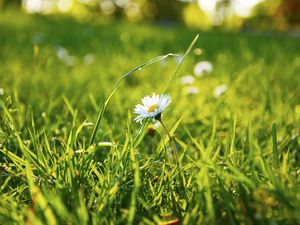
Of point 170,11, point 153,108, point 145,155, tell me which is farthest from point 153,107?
point 170,11

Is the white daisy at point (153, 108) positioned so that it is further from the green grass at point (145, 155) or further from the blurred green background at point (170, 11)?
the blurred green background at point (170, 11)

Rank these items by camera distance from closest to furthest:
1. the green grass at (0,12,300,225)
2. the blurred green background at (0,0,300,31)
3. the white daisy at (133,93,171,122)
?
the green grass at (0,12,300,225) → the white daisy at (133,93,171,122) → the blurred green background at (0,0,300,31)

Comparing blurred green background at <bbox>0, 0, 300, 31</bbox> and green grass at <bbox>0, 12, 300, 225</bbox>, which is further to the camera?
blurred green background at <bbox>0, 0, 300, 31</bbox>

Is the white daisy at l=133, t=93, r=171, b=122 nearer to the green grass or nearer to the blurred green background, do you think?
the green grass

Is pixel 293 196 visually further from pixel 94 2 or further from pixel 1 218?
pixel 94 2

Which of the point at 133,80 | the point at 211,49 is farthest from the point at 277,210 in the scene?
the point at 211,49

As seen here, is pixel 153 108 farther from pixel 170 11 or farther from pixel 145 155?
pixel 170 11

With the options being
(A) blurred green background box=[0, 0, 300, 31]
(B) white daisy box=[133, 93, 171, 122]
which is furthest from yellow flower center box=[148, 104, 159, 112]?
(A) blurred green background box=[0, 0, 300, 31]

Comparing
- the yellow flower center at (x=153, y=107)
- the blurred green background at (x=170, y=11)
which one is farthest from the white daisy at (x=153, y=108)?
the blurred green background at (x=170, y=11)

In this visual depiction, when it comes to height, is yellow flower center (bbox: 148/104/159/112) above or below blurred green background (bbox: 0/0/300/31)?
below
